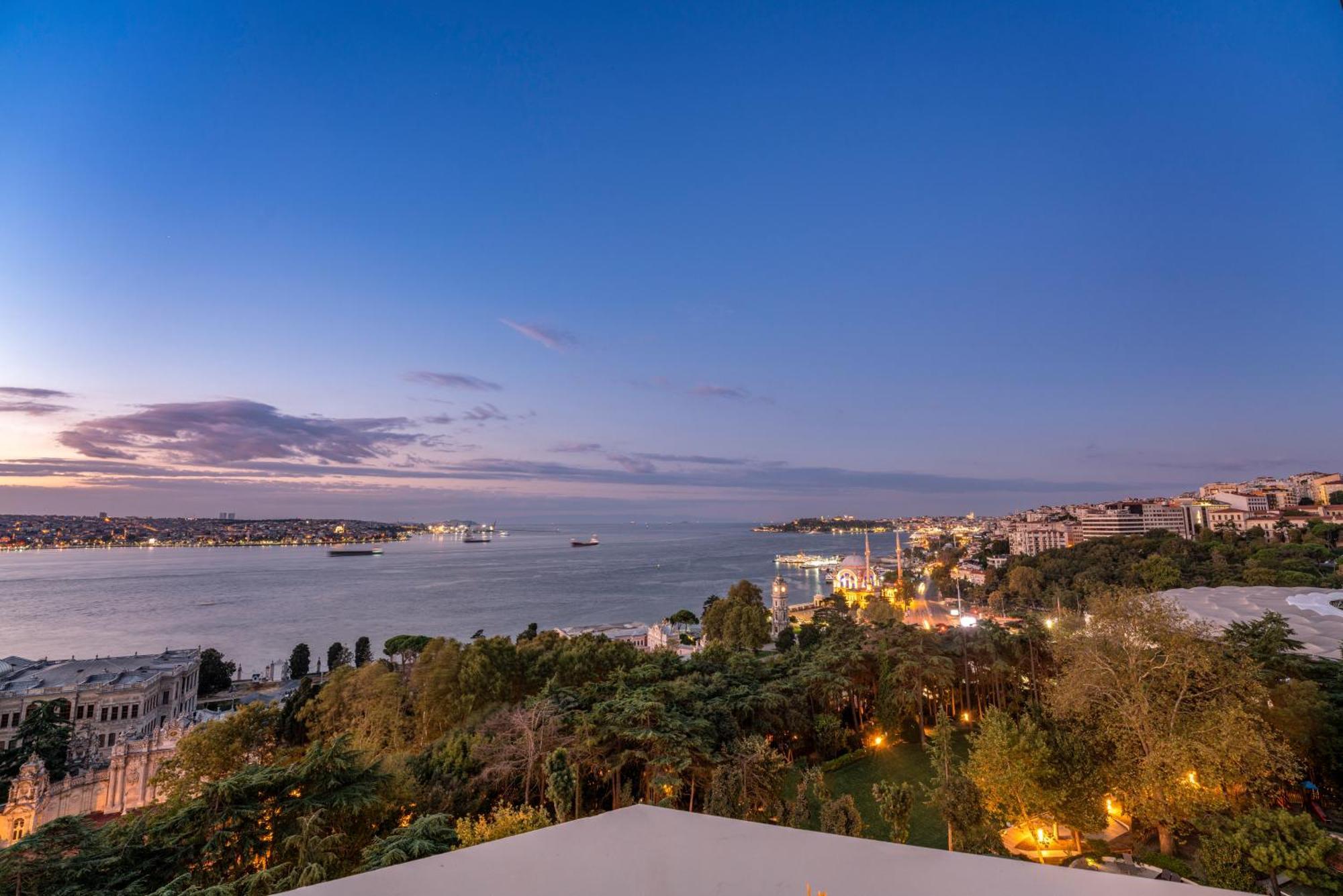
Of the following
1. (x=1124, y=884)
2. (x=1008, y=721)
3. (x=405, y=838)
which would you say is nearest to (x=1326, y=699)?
(x=1008, y=721)

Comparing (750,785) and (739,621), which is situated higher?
(750,785)

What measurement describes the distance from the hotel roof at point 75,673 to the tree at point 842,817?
2311 centimetres

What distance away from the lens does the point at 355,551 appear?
101 metres

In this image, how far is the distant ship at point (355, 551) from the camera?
315 ft

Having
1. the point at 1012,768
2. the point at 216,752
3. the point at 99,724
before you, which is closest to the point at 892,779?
the point at 1012,768

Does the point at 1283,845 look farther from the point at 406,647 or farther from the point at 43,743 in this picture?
the point at 406,647

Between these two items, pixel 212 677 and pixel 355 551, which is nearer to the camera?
pixel 212 677

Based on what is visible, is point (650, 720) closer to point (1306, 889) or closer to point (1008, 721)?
point (1008, 721)

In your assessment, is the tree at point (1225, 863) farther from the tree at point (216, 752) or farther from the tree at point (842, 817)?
the tree at point (216, 752)

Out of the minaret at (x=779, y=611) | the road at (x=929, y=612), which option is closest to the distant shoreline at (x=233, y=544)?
the minaret at (x=779, y=611)

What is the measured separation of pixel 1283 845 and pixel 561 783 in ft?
27.4

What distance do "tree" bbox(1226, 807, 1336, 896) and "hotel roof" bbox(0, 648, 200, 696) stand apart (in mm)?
27422

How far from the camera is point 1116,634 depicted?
8797mm

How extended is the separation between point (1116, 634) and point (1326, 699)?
488 cm
